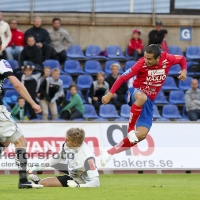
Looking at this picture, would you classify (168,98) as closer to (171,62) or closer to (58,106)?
(58,106)

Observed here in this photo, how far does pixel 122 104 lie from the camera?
20000 mm

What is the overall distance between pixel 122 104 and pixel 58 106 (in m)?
2.04

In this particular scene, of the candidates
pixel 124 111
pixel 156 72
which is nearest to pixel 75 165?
pixel 156 72

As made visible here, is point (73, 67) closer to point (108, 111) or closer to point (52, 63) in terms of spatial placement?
point (52, 63)

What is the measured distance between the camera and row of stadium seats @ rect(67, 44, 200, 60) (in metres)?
21.5

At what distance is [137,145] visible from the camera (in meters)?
16.0

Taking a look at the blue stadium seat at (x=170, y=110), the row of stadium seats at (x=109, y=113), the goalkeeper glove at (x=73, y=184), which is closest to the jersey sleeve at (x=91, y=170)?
the goalkeeper glove at (x=73, y=184)

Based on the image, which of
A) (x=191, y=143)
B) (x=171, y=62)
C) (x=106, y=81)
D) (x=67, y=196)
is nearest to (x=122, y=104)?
(x=106, y=81)

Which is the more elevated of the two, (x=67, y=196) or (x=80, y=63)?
(x=80, y=63)

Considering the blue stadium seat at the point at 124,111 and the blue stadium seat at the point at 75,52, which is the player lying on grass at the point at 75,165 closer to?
the blue stadium seat at the point at 124,111

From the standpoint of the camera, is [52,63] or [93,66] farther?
[93,66]

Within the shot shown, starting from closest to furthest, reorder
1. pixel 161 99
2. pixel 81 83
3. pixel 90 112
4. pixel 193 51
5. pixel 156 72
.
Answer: pixel 156 72 < pixel 90 112 < pixel 81 83 < pixel 161 99 < pixel 193 51

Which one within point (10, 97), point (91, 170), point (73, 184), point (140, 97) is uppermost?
point (140, 97)

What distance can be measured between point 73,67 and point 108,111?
7.59 ft
